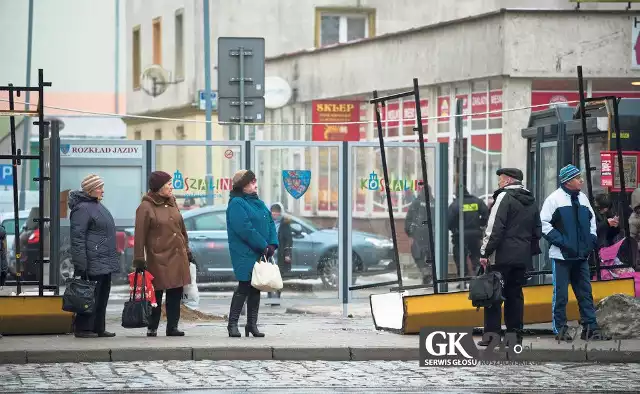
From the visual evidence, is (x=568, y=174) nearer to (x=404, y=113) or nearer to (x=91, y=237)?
(x=91, y=237)

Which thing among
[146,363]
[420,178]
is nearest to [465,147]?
[420,178]

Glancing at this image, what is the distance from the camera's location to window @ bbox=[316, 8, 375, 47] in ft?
151

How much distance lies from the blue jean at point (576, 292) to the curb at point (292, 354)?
0.93 meters

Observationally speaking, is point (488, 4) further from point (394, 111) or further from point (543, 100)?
point (543, 100)

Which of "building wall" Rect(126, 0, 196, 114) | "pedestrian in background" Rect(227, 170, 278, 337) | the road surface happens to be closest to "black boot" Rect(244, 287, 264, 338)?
"pedestrian in background" Rect(227, 170, 278, 337)

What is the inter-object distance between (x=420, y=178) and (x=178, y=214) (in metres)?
5.55

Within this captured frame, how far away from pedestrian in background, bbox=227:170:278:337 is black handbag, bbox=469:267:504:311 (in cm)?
212

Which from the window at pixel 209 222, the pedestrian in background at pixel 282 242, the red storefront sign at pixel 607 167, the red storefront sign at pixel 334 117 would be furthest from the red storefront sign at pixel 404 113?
the red storefront sign at pixel 607 167

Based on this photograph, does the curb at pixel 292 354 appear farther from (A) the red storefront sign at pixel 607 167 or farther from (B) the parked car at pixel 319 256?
(B) the parked car at pixel 319 256

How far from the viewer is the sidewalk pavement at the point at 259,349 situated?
14203mm

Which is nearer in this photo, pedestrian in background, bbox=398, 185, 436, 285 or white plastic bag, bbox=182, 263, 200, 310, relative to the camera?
white plastic bag, bbox=182, 263, 200, 310

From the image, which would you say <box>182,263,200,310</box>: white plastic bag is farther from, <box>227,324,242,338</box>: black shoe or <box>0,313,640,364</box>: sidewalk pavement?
<box>0,313,640,364</box>: sidewalk pavement

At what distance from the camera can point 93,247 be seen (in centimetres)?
1558

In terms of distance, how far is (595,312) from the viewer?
1575 cm
